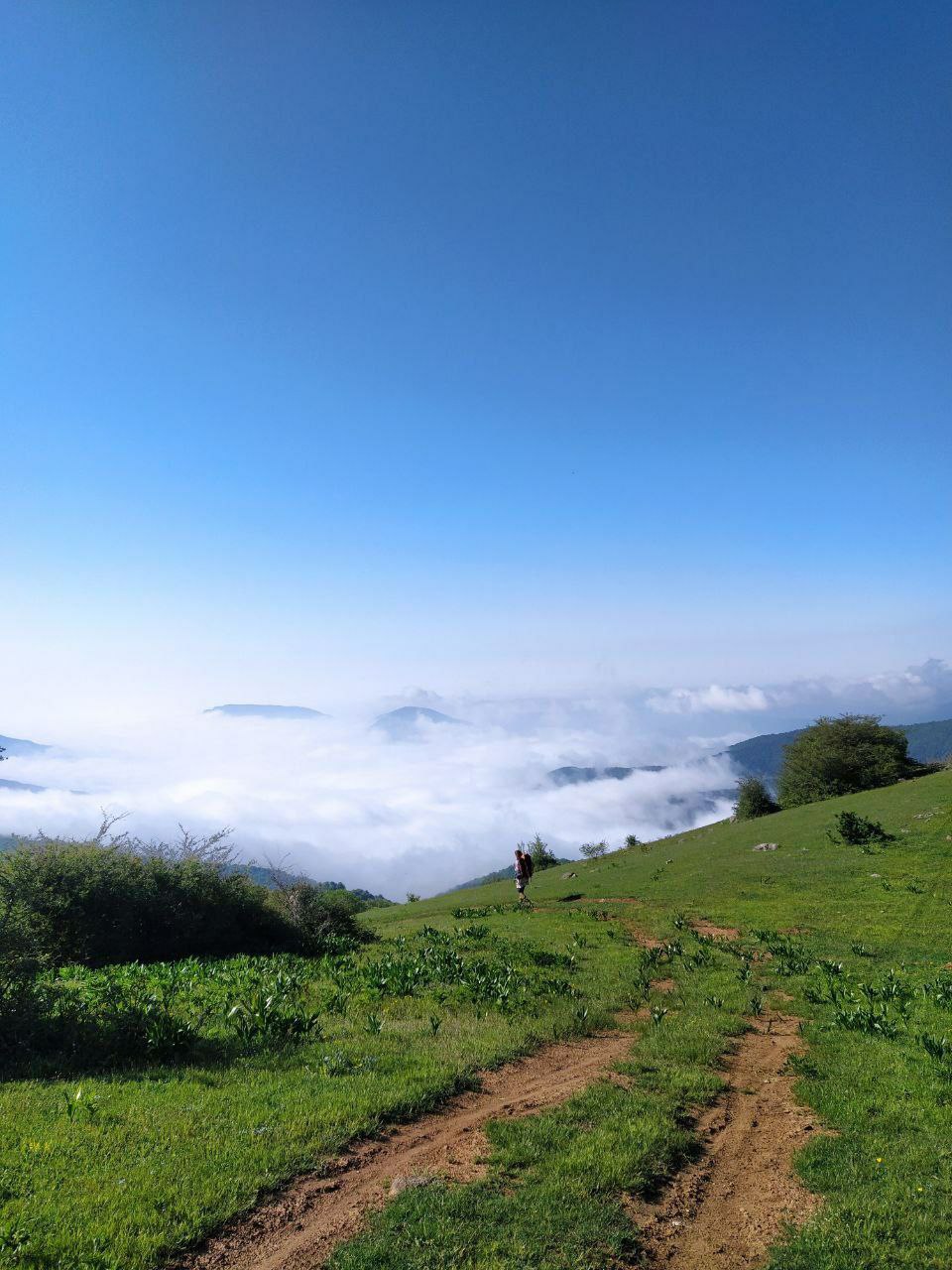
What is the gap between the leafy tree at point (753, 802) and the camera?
71.2m

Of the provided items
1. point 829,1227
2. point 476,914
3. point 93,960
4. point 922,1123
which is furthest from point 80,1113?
point 476,914

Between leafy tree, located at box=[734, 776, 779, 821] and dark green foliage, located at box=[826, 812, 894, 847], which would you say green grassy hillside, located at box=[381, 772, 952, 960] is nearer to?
dark green foliage, located at box=[826, 812, 894, 847]

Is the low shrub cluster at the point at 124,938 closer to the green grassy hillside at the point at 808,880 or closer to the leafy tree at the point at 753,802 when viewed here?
the green grassy hillside at the point at 808,880

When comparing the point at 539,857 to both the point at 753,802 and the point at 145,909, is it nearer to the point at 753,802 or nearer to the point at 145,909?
the point at 753,802

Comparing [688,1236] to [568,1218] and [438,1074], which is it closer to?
[568,1218]

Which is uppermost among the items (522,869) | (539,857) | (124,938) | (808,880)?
(124,938)

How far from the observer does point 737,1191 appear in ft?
26.0

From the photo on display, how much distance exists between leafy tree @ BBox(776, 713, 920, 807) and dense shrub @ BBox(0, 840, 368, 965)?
5768cm

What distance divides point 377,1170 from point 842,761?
75.2 m

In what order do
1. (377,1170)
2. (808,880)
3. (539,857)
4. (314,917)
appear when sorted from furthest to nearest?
1. (539,857)
2. (314,917)
3. (808,880)
4. (377,1170)

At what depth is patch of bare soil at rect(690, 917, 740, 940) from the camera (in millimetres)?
24125

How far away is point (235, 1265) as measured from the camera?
252 inches

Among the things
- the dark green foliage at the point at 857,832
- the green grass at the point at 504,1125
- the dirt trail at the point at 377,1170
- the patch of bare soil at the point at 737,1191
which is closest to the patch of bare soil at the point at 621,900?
the dark green foliage at the point at 857,832

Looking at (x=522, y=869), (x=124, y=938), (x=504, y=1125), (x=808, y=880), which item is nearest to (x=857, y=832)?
(x=808, y=880)
